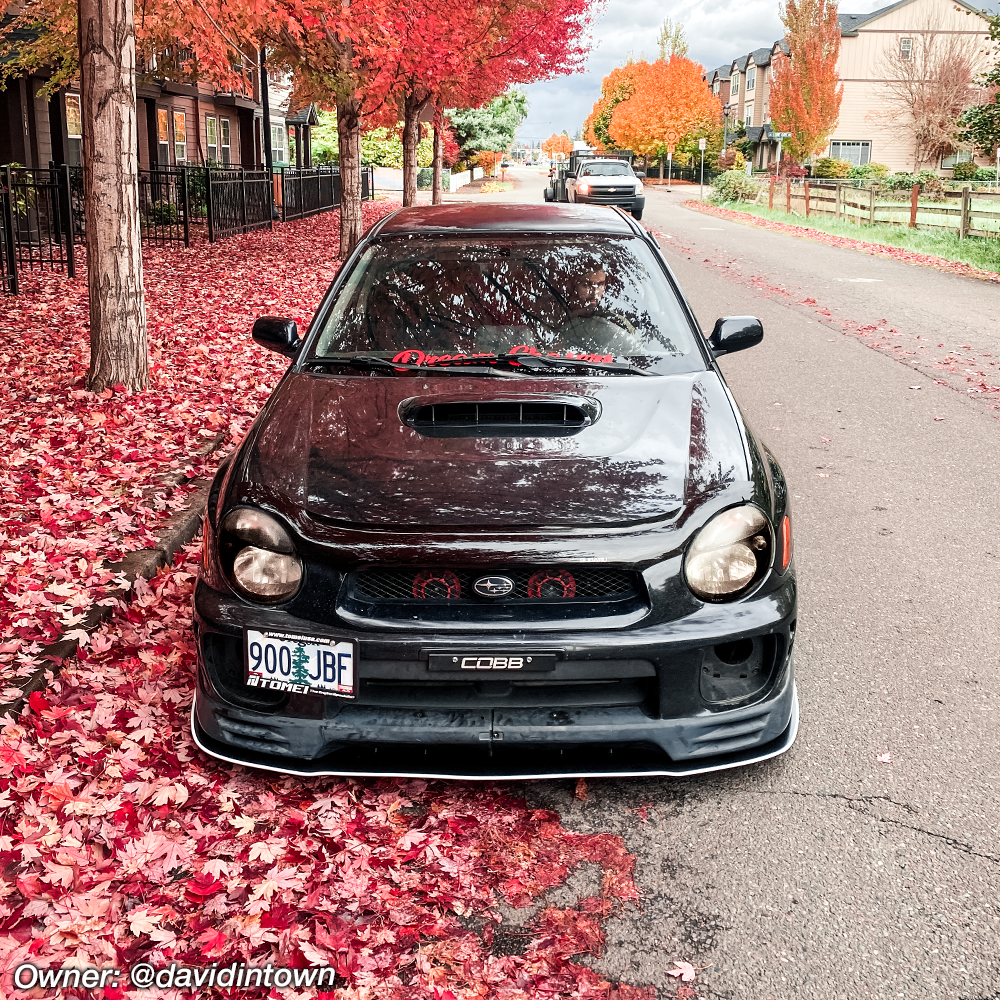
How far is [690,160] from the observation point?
8031 cm

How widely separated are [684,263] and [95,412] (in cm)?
1454

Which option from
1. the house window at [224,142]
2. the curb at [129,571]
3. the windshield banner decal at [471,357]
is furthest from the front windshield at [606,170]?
the windshield banner decal at [471,357]

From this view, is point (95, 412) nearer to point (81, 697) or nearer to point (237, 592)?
point (81, 697)

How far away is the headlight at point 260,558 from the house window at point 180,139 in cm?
3090

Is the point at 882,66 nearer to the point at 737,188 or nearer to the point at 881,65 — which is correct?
the point at 881,65

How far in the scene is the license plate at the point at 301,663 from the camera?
9.46 feet

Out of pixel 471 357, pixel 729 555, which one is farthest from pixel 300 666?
pixel 471 357

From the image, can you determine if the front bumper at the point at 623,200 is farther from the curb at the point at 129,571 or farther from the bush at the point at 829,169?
the curb at the point at 129,571

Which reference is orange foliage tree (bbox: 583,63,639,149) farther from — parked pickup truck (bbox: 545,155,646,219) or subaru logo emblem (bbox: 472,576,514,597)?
subaru logo emblem (bbox: 472,576,514,597)

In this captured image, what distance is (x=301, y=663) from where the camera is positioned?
9.58 feet

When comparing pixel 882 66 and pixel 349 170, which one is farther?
pixel 882 66

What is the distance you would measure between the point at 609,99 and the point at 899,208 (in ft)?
301

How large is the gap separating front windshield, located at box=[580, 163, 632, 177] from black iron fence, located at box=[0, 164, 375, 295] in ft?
31.5

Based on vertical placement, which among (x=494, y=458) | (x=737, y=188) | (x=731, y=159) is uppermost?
(x=731, y=159)
